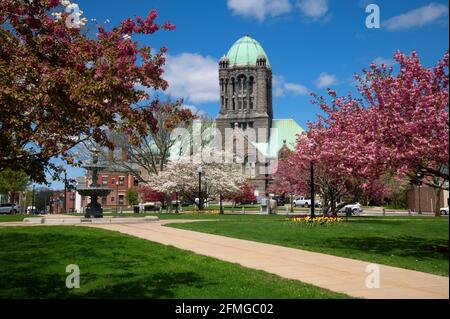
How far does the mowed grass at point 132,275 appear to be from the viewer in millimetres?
7428

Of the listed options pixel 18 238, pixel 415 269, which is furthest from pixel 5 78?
pixel 18 238

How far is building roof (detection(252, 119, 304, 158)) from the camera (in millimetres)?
113562

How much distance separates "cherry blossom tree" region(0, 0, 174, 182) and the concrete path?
407 centimetres

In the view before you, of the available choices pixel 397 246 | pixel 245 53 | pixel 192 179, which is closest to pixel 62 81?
pixel 397 246

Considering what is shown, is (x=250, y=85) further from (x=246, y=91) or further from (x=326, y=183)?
(x=326, y=183)

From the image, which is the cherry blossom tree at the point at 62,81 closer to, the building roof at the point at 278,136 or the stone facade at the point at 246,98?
the building roof at the point at 278,136

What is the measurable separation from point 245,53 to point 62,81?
11989 cm

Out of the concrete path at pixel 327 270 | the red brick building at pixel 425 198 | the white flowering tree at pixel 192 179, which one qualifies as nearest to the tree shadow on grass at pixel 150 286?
the concrete path at pixel 327 270

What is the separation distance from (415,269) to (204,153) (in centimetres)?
4812

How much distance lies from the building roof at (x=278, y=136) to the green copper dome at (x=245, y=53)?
1633cm

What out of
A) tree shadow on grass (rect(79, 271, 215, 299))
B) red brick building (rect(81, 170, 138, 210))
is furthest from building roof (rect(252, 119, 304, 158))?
tree shadow on grass (rect(79, 271, 215, 299))

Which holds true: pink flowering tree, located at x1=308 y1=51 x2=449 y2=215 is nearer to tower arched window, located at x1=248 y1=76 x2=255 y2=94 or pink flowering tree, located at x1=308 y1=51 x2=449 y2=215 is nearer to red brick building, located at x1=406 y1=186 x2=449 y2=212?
red brick building, located at x1=406 y1=186 x2=449 y2=212

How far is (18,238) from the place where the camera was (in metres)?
16.5

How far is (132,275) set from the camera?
9.11 m
